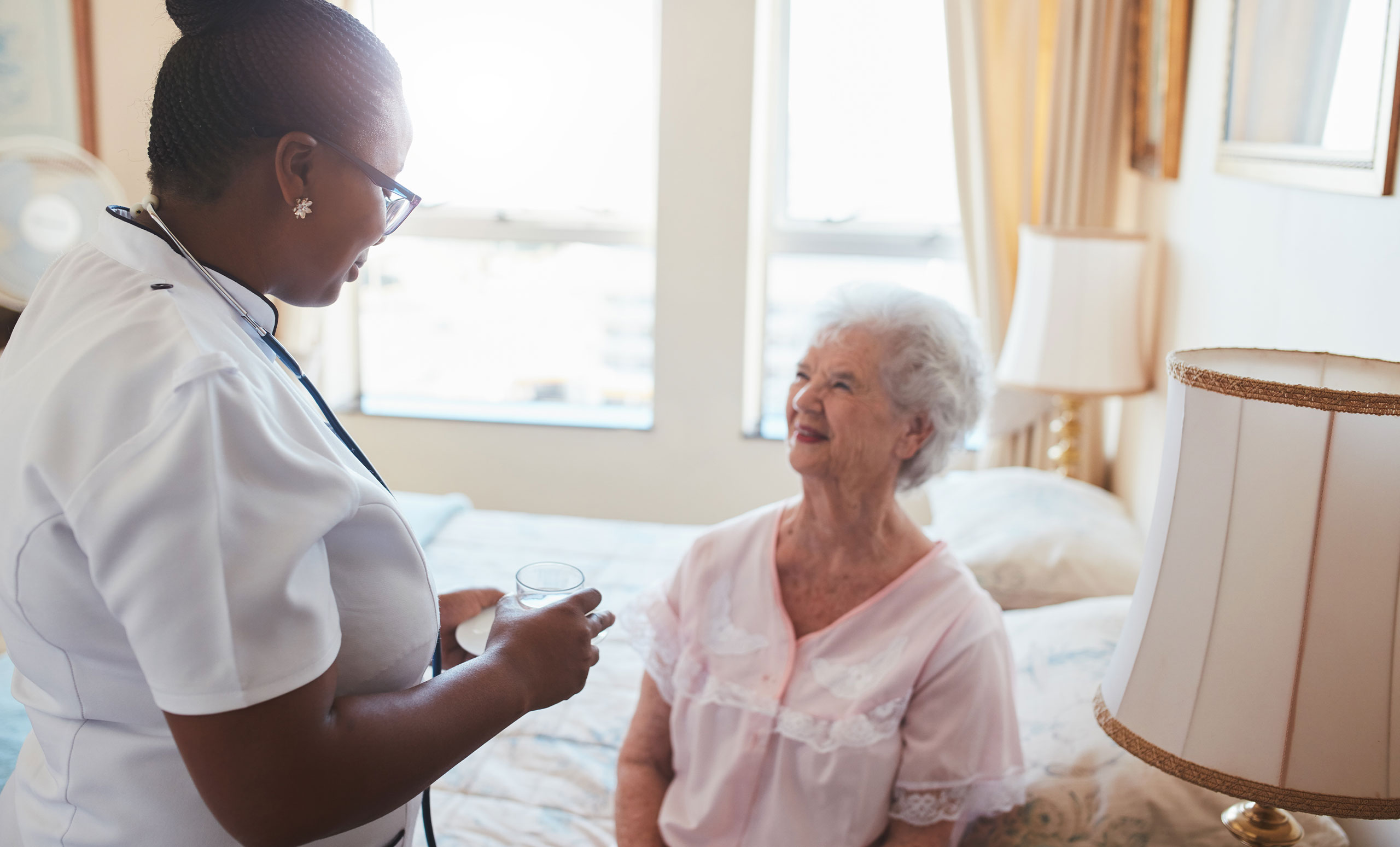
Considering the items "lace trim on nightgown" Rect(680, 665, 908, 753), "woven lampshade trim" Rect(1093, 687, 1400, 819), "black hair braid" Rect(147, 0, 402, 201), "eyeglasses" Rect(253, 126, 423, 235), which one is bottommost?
"lace trim on nightgown" Rect(680, 665, 908, 753)

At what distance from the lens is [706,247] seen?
3.41 m

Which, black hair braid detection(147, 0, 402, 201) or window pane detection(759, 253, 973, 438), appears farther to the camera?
window pane detection(759, 253, 973, 438)

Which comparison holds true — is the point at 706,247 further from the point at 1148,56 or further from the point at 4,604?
the point at 4,604

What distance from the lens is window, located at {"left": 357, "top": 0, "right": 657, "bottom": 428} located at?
139 inches

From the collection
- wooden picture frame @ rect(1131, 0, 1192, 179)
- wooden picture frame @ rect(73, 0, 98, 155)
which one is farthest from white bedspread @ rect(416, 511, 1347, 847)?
wooden picture frame @ rect(73, 0, 98, 155)

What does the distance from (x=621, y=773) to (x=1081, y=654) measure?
692mm

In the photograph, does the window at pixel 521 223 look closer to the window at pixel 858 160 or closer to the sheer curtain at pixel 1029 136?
the window at pixel 858 160

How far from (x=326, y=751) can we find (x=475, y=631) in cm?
40

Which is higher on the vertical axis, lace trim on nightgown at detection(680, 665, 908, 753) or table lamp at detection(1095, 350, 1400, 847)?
table lamp at detection(1095, 350, 1400, 847)

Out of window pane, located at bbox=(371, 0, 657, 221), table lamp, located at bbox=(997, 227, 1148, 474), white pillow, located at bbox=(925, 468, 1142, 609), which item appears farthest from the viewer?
window pane, located at bbox=(371, 0, 657, 221)

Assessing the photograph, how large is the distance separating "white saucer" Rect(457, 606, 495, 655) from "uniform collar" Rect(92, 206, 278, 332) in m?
0.41

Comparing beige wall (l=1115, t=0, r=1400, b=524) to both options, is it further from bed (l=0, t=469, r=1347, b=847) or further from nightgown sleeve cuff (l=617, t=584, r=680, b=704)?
nightgown sleeve cuff (l=617, t=584, r=680, b=704)

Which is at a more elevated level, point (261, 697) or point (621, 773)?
point (261, 697)

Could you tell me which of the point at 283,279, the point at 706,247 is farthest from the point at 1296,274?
the point at 706,247
